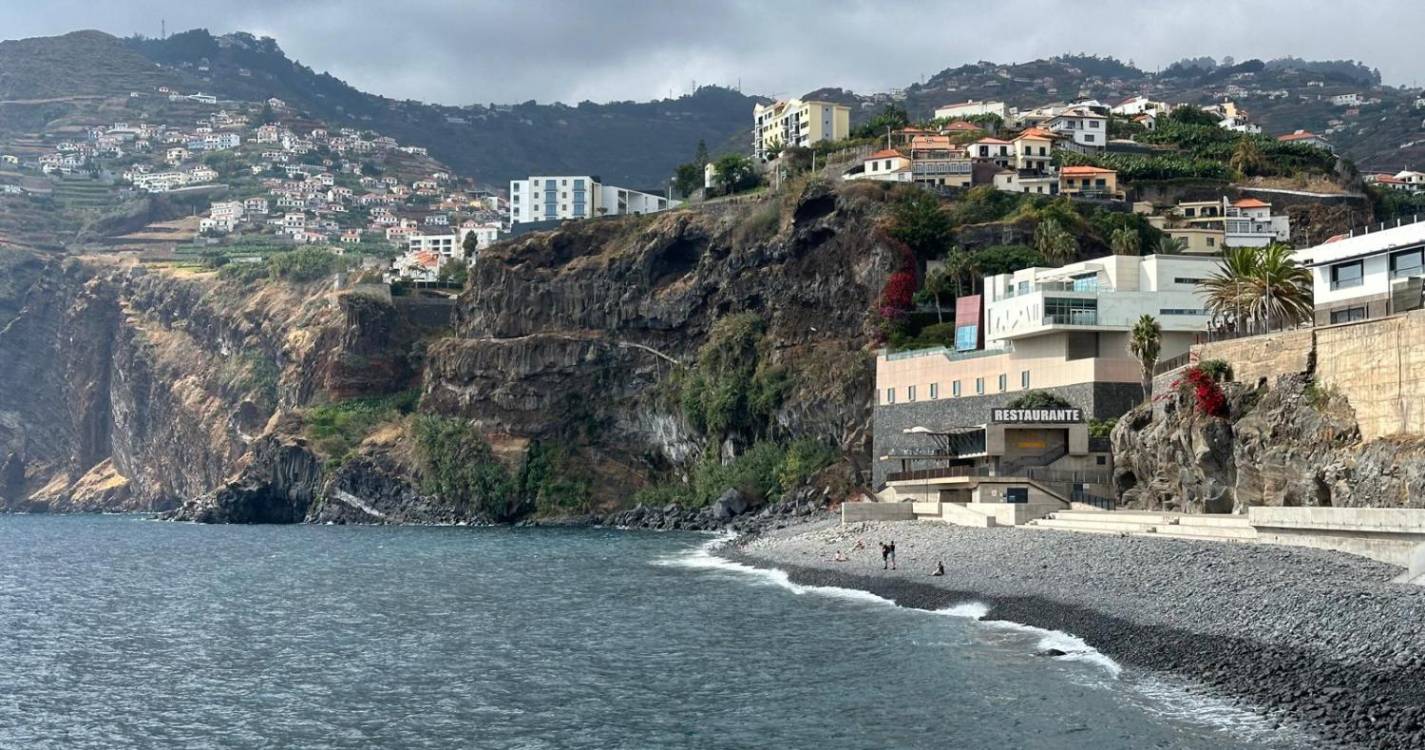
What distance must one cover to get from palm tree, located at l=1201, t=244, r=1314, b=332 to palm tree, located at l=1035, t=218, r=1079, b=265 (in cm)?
2707

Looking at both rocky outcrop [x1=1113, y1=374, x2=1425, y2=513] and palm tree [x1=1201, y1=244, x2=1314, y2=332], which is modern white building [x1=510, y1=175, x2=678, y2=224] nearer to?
palm tree [x1=1201, y1=244, x2=1314, y2=332]

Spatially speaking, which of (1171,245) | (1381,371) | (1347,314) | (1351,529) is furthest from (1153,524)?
(1171,245)

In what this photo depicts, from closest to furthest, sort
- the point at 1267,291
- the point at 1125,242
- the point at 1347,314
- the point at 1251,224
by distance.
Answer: the point at 1347,314 < the point at 1267,291 < the point at 1125,242 < the point at 1251,224

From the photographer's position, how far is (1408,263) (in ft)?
157

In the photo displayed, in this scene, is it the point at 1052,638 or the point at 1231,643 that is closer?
the point at 1231,643

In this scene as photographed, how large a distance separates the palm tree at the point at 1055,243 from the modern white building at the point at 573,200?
50227 millimetres

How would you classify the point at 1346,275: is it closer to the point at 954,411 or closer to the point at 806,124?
the point at 954,411

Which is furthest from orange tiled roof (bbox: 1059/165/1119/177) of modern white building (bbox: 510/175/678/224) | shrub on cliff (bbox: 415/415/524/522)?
shrub on cliff (bbox: 415/415/524/522)

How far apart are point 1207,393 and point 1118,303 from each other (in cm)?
1816

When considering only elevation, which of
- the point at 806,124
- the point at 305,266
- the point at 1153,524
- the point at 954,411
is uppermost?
the point at 806,124

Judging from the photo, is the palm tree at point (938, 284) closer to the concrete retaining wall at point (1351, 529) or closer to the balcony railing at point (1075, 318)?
the balcony railing at point (1075, 318)

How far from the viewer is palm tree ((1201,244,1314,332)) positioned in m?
56.3

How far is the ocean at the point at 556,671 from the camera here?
30.9 metres

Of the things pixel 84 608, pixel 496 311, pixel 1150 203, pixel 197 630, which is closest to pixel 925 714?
pixel 197 630
